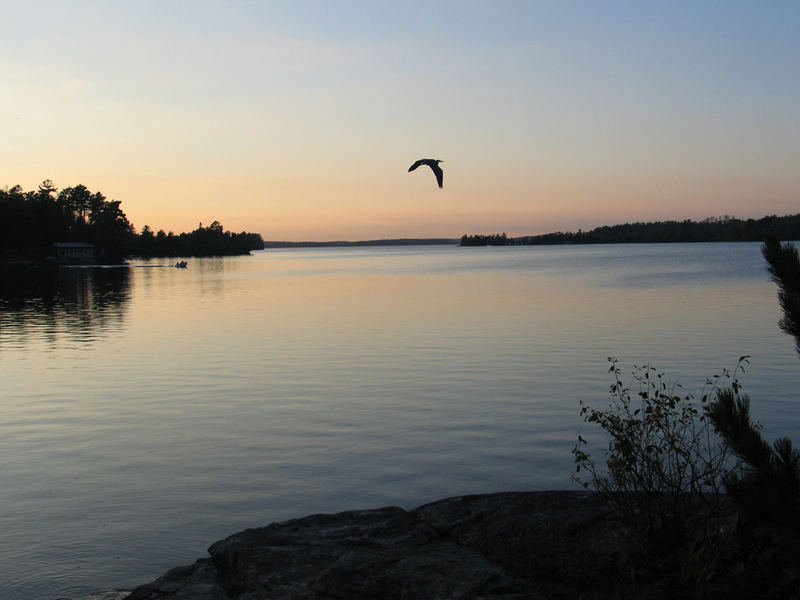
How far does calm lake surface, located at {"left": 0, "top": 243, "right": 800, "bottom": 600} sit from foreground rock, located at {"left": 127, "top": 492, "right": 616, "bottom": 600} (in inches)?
52.9

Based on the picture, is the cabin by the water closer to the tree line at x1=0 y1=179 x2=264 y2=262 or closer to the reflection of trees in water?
the tree line at x1=0 y1=179 x2=264 y2=262

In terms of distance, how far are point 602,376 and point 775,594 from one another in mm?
15068

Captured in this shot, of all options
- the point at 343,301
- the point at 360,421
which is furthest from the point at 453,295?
the point at 360,421

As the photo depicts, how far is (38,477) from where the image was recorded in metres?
12.5

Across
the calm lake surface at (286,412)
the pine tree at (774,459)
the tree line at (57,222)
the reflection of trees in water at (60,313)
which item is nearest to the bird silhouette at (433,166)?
the calm lake surface at (286,412)

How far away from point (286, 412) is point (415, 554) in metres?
10.1

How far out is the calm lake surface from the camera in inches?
408

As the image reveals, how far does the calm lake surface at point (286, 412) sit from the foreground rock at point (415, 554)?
4.41 feet

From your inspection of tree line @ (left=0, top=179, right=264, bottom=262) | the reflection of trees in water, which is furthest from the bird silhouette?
tree line @ (left=0, top=179, right=264, bottom=262)

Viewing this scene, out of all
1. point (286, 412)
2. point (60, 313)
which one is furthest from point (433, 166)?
point (60, 313)

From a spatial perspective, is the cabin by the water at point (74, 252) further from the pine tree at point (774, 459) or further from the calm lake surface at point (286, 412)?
the pine tree at point (774, 459)

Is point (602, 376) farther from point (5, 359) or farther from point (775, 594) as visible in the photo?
point (5, 359)

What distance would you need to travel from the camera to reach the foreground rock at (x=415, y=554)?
686 centimetres

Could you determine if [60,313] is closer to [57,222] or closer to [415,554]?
[415,554]
